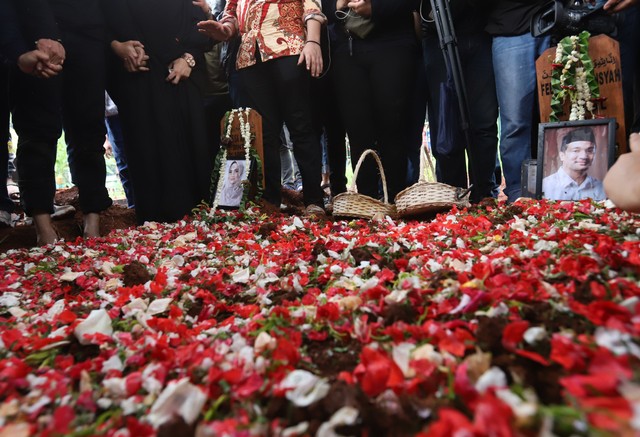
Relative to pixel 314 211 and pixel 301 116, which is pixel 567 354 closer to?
pixel 314 211

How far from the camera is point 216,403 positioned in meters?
0.60

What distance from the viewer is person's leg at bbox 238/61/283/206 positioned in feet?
9.36

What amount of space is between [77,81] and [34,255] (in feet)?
3.65

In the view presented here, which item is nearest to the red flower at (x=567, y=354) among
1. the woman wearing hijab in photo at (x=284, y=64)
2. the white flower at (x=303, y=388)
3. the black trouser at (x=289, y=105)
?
the white flower at (x=303, y=388)

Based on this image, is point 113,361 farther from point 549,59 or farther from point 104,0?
point 104,0

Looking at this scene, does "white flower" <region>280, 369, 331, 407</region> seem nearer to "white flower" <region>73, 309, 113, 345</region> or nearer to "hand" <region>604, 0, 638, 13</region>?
"white flower" <region>73, 309, 113, 345</region>

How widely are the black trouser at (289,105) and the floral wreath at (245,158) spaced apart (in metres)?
0.13

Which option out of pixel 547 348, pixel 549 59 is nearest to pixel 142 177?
pixel 549 59

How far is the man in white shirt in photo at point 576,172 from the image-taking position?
2.04 metres

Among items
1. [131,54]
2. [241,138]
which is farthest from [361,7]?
[131,54]

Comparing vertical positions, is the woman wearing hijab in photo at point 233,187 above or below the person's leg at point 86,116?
below

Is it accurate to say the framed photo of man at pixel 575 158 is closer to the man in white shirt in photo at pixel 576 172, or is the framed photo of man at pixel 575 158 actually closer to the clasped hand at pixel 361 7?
the man in white shirt in photo at pixel 576 172

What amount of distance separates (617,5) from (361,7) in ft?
4.20

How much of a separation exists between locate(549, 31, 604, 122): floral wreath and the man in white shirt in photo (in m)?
0.14
